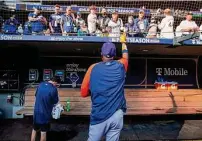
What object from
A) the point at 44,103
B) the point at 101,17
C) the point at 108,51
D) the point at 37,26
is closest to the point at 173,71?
the point at 101,17

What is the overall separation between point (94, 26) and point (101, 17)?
2.72 feet

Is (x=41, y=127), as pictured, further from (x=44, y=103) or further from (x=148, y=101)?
(x=148, y=101)

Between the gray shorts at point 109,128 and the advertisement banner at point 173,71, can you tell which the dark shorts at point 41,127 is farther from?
the advertisement banner at point 173,71

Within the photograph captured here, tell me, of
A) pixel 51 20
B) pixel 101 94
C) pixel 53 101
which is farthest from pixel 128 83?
pixel 101 94

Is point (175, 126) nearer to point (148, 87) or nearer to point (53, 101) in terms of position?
point (148, 87)

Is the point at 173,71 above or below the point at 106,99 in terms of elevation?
below

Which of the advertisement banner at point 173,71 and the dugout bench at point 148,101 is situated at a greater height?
the advertisement banner at point 173,71

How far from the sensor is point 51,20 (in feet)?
34.2

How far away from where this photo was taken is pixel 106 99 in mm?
3953

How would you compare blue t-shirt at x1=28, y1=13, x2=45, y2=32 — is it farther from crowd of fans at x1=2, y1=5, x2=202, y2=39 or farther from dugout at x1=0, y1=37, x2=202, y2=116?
dugout at x1=0, y1=37, x2=202, y2=116

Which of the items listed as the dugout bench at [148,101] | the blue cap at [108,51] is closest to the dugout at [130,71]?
the dugout bench at [148,101]

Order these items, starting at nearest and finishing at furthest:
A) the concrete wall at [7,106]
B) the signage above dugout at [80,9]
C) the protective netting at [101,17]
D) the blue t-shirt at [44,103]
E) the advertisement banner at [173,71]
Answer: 1. the blue t-shirt at [44,103]
2. the protective netting at [101,17]
3. the concrete wall at [7,106]
4. the signage above dugout at [80,9]
5. the advertisement banner at [173,71]

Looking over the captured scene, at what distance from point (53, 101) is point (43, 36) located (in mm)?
2360

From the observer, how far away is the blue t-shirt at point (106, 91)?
3.94 m
